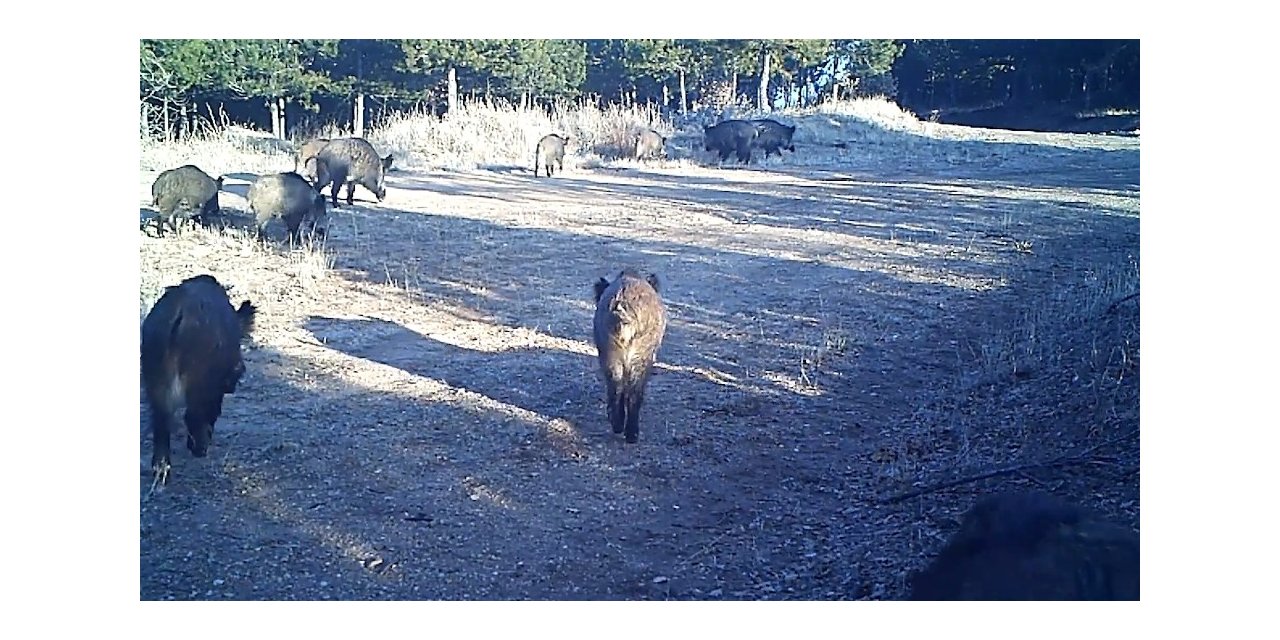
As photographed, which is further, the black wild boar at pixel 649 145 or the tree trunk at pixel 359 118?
the black wild boar at pixel 649 145

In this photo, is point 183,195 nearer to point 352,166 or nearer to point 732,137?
→ point 352,166

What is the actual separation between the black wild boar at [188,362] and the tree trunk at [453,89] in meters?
1.29

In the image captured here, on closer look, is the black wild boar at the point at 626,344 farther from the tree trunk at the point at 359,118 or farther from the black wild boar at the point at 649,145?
the black wild boar at the point at 649,145

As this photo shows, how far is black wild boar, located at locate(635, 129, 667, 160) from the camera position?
5.44 meters

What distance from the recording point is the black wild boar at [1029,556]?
3059 mm

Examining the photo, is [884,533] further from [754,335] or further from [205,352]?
[205,352]

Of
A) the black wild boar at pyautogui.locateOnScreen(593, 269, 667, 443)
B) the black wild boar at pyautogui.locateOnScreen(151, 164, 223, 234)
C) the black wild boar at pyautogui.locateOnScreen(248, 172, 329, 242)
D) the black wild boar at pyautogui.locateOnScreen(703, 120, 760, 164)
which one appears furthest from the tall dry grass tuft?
the black wild boar at pyautogui.locateOnScreen(593, 269, 667, 443)

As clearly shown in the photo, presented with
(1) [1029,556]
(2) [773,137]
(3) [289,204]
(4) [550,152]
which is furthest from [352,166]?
(1) [1029,556]

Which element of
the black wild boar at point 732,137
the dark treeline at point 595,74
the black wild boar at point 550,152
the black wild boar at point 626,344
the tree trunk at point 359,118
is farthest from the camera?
the black wild boar at point 732,137

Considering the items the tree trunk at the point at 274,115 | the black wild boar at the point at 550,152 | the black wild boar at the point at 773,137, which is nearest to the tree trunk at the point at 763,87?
the black wild boar at the point at 773,137

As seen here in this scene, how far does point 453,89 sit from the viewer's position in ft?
14.5

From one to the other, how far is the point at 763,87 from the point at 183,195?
2.56 m
